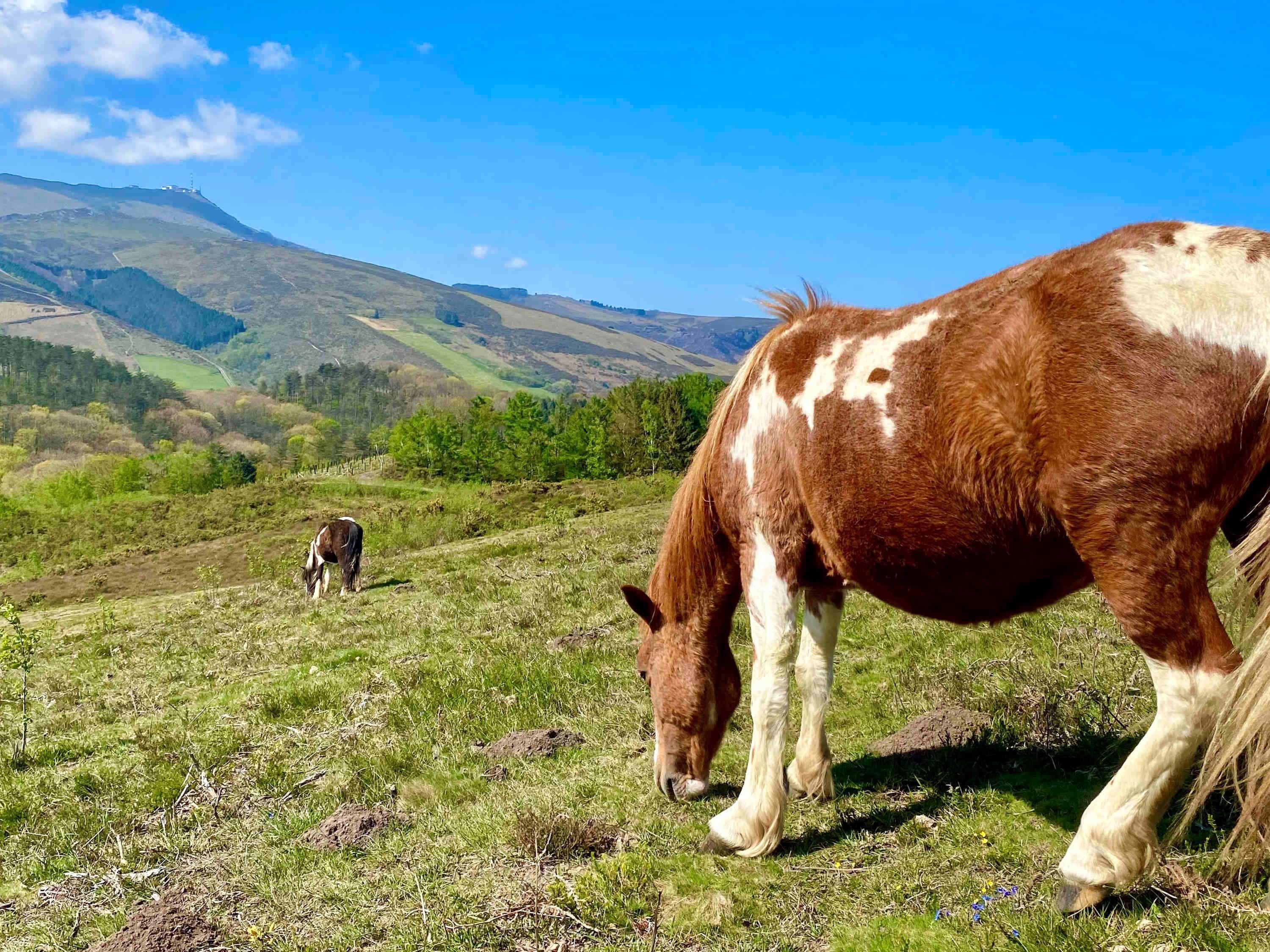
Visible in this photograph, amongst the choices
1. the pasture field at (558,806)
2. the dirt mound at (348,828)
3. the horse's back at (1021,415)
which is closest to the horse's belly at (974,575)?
the horse's back at (1021,415)

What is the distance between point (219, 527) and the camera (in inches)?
1753

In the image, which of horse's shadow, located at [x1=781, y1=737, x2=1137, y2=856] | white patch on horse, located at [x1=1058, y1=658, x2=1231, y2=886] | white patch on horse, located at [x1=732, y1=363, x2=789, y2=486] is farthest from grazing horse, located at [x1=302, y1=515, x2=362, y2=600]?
white patch on horse, located at [x1=1058, y1=658, x2=1231, y2=886]

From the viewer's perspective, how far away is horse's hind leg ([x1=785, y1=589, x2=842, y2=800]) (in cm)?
512

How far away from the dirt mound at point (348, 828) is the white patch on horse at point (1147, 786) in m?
4.08

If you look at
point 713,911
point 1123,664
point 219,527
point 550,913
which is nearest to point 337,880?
point 550,913

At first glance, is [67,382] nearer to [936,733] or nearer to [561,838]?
[561,838]

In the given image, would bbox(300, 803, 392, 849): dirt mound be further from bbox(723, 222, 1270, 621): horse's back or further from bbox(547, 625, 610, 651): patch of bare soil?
bbox(547, 625, 610, 651): patch of bare soil

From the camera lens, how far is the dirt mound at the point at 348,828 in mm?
5402

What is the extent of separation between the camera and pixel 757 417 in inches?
181

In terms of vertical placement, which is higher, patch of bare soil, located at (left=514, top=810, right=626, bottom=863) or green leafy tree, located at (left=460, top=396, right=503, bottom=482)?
green leafy tree, located at (left=460, top=396, right=503, bottom=482)

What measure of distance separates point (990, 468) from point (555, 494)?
38242 millimetres

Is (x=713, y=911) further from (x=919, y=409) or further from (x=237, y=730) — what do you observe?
(x=237, y=730)

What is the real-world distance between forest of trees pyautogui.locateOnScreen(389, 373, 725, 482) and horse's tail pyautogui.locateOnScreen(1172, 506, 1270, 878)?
191 ft

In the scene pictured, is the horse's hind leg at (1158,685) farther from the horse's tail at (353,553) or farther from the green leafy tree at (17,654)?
the horse's tail at (353,553)
